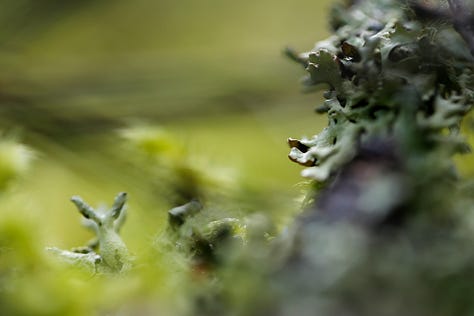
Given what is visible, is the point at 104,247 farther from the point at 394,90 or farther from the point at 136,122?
the point at 136,122

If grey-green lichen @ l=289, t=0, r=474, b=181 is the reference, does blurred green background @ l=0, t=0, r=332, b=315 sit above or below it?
above

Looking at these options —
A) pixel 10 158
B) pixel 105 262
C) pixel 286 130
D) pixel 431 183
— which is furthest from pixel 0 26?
pixel 431 183

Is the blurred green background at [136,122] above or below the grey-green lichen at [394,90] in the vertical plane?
above

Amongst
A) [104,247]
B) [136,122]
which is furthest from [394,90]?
[136,122]
